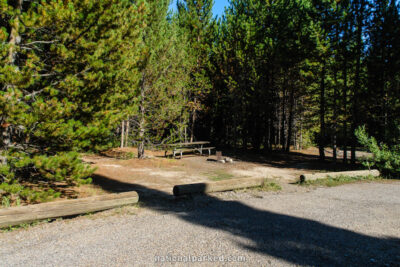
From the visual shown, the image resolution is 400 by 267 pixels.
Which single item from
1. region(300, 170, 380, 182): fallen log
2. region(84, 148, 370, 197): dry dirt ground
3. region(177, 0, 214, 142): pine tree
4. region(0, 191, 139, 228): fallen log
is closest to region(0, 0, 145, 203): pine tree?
region(0, 191, 139, 228): fallen log

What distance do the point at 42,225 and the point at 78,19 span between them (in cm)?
476

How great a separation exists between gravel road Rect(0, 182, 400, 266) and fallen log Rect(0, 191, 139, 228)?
19 cm

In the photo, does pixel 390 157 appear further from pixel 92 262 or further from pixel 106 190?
pixel 92 262

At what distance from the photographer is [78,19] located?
6355 millimetres

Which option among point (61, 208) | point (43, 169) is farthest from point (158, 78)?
point (61, 208)

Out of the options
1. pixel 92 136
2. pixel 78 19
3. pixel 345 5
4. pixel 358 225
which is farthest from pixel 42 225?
pixel 345 5

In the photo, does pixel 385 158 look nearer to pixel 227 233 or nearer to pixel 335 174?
pixel 335 174

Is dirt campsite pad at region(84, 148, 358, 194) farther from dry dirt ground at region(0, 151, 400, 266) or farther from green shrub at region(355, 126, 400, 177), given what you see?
green shrub at region(355, 126, 400, 177)

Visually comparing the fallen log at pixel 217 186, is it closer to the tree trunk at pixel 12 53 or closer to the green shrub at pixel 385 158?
the tree trunk at pixel 12 53

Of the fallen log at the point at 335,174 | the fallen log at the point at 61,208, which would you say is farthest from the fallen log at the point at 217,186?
the fallen log at the point at 335,174

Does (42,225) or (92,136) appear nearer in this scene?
(42,225)

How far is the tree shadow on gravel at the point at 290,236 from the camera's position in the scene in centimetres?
395

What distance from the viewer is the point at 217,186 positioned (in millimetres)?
8336

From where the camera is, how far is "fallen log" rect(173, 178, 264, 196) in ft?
25.1
